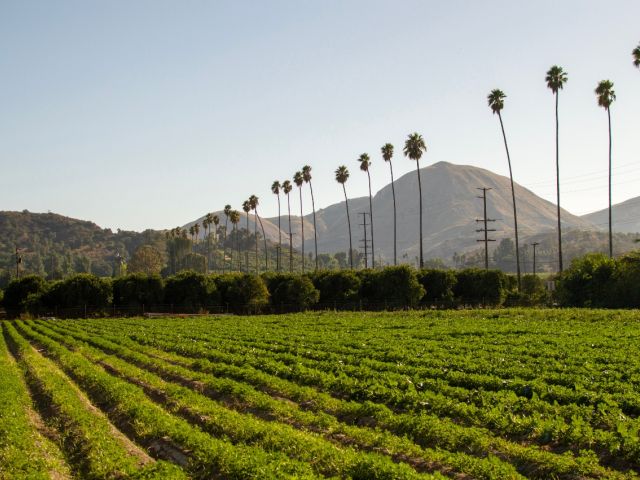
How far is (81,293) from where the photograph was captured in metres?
90.4

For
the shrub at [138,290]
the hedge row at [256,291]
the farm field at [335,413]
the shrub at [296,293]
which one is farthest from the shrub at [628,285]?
the shrub at [138,290]

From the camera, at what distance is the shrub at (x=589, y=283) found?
78.2 m

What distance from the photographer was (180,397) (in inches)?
877

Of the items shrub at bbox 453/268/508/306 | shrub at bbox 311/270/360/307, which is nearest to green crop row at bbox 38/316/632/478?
shrub at bbox 311/270/360/307

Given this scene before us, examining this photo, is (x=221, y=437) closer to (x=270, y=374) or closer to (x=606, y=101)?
(x=270, y=374)

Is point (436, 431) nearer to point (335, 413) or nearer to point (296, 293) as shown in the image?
point (335, 413)

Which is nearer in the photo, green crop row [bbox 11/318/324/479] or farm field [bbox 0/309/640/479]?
green crop row [bbox 11/318/324/479]

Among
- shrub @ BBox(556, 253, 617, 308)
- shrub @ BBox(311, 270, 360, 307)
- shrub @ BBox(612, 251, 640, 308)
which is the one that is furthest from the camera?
shrub @ BBox(311, 270, 360, 307)

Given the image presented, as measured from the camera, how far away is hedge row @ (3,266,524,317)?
91.9 meters

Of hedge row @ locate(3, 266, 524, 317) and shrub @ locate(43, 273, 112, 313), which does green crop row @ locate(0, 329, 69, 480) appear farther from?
hedge row @ locate(3, 266, 524, 317)

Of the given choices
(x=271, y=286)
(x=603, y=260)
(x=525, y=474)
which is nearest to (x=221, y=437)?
(x=525, y=474)

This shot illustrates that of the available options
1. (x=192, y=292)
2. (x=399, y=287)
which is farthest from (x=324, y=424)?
(x=192, y=292)

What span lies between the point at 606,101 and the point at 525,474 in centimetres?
9143

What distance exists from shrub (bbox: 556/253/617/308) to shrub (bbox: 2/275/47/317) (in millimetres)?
74068
